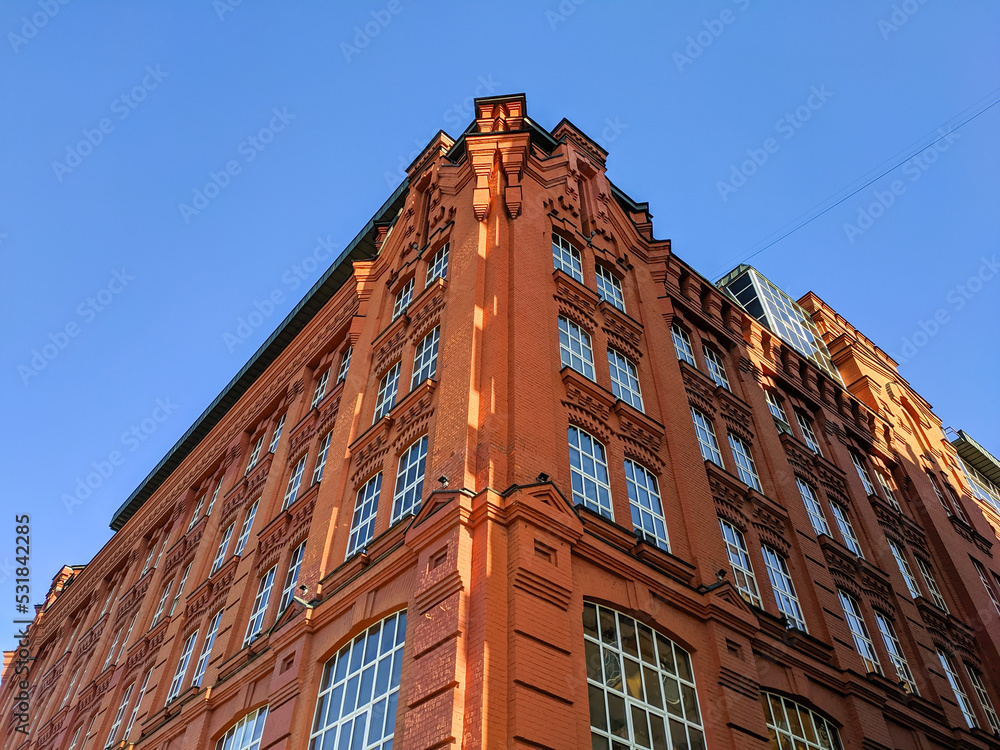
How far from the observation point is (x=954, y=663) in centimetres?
2120

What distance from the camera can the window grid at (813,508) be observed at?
2119 centimetres

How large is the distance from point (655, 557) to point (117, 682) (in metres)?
18.0

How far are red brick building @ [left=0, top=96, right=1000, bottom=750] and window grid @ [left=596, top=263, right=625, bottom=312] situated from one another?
100mm

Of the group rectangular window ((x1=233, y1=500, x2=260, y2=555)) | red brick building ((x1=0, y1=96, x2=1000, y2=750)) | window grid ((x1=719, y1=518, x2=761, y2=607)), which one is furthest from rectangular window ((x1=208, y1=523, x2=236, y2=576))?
window grid ((x1=719, y1=518, x2=761, y2=607))

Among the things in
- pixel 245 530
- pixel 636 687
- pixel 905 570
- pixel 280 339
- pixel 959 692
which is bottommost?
pixel 636 687

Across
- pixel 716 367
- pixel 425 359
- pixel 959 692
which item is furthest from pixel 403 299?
pixel 959 692

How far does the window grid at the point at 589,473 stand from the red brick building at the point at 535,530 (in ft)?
0.20

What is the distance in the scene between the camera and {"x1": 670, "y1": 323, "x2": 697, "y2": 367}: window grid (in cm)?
2266

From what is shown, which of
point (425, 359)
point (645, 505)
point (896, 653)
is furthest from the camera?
point (896, 653)

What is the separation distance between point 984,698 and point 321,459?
741 inches

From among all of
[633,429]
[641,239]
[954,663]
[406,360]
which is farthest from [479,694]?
[954,663]

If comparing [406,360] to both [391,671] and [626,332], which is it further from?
[391,671]

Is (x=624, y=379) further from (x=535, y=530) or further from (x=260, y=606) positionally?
(x=260, y=606)

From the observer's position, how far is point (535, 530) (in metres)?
11.8
